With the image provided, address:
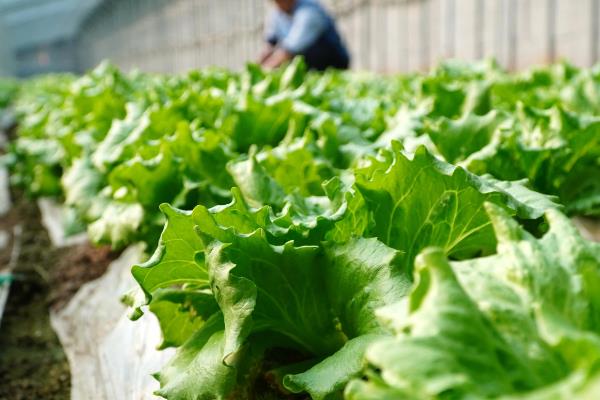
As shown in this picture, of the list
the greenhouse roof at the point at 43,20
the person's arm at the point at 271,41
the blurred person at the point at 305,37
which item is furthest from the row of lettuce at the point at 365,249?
the greenhouse roof at the point at 43,20

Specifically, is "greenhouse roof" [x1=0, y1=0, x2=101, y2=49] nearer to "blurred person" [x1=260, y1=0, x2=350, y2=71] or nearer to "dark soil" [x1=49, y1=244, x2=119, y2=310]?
"blurred person" [x1=260, y1=0, x2=350, y2=71]

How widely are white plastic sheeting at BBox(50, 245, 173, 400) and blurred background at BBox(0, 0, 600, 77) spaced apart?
6.24 m

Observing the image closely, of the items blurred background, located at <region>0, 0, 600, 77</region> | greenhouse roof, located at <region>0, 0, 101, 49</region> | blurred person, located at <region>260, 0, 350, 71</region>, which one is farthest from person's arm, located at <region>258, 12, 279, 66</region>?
greenhouse roof, located at <region>0, 0, 101, 49</region>

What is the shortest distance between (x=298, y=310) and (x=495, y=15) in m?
9.23

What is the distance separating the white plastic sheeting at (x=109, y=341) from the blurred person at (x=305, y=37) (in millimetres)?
6982

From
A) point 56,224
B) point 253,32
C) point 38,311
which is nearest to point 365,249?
point 38,311

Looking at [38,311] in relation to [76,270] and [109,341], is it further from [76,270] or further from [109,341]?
[109,341]

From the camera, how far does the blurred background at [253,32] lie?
902 cm

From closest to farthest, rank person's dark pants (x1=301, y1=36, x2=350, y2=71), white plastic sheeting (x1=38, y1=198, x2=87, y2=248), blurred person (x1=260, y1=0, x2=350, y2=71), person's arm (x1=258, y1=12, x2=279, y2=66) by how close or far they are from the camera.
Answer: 1. white plastic sheeting (x1=38, y1=198, x2=87, y2=248)
2. blurred person (x1=260, y1=0, x2=350, y2=71)
3. person's dark pants (x1=301, y1=36, x2=350, y2=71)
4. person's arm (x1=258, y1=12, x2=279, y2=66)

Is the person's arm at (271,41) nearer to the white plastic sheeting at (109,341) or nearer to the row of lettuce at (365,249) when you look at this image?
the row of lettuce at (365,249)

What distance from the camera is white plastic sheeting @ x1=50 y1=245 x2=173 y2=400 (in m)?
2.16

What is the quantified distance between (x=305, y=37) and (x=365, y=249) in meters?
8.60

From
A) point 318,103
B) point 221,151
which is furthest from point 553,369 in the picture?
point 318,103

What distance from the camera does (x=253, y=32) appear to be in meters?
24.5
